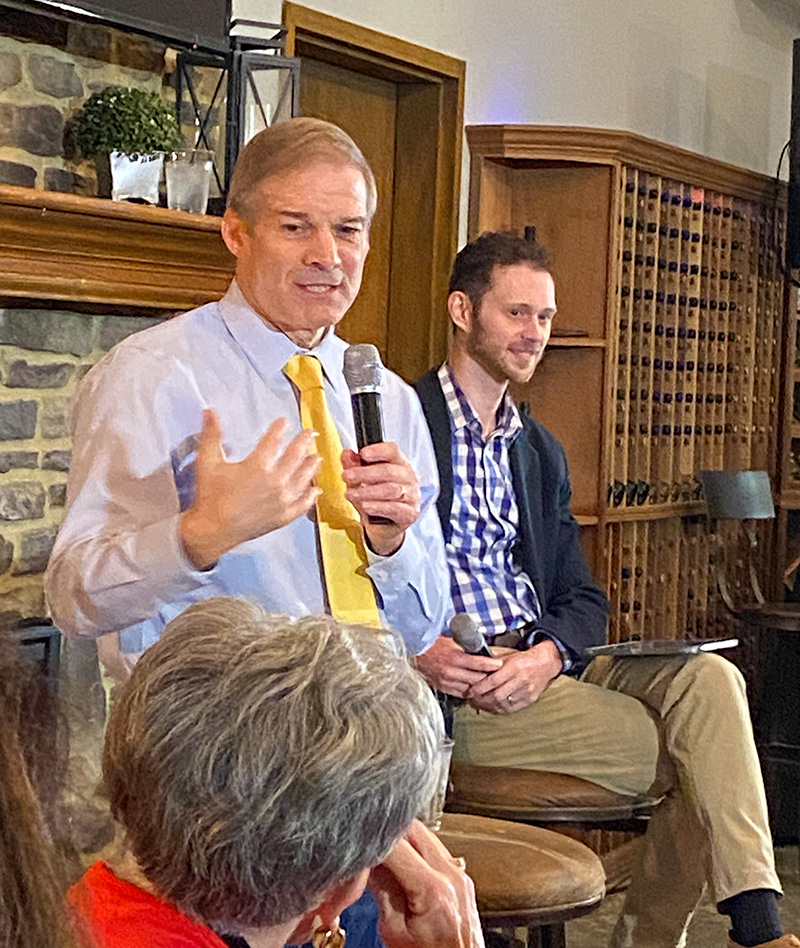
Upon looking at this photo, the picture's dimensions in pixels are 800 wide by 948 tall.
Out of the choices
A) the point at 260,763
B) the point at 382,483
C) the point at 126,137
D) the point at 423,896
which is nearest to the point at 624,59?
the point at 126,137

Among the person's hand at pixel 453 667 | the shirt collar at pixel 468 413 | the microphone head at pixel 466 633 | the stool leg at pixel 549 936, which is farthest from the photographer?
the shirt collar at pixel 468 413

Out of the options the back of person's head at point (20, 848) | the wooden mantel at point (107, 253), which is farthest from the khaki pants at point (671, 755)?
the back of person's head at point (20, 848)

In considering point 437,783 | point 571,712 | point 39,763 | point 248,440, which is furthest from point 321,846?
point 571,712

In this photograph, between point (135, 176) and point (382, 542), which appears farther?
point (135, 176)

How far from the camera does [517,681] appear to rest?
3016 mm

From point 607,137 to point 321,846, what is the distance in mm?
3865

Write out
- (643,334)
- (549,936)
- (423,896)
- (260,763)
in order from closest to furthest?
(260,763), (423,896), (549,936), (643,334)

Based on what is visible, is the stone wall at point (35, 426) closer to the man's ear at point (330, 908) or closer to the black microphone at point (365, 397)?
the black microphone at point (365, 397)

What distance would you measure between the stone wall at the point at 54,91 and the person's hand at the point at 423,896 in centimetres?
192

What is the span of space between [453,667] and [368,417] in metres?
1.06

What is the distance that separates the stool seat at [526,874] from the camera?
2324 mm

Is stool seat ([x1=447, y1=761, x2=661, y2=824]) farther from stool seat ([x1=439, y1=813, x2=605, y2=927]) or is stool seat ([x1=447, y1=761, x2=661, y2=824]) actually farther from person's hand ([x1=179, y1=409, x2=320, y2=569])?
person's hand ([x1=179, y1=409, x2=320, y2=569])

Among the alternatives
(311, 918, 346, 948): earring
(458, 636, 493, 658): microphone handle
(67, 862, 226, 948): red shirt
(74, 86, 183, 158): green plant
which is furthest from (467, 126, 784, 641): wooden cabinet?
(67, 862, 226, 948): red shirt

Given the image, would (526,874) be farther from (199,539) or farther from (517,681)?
(199,539)
